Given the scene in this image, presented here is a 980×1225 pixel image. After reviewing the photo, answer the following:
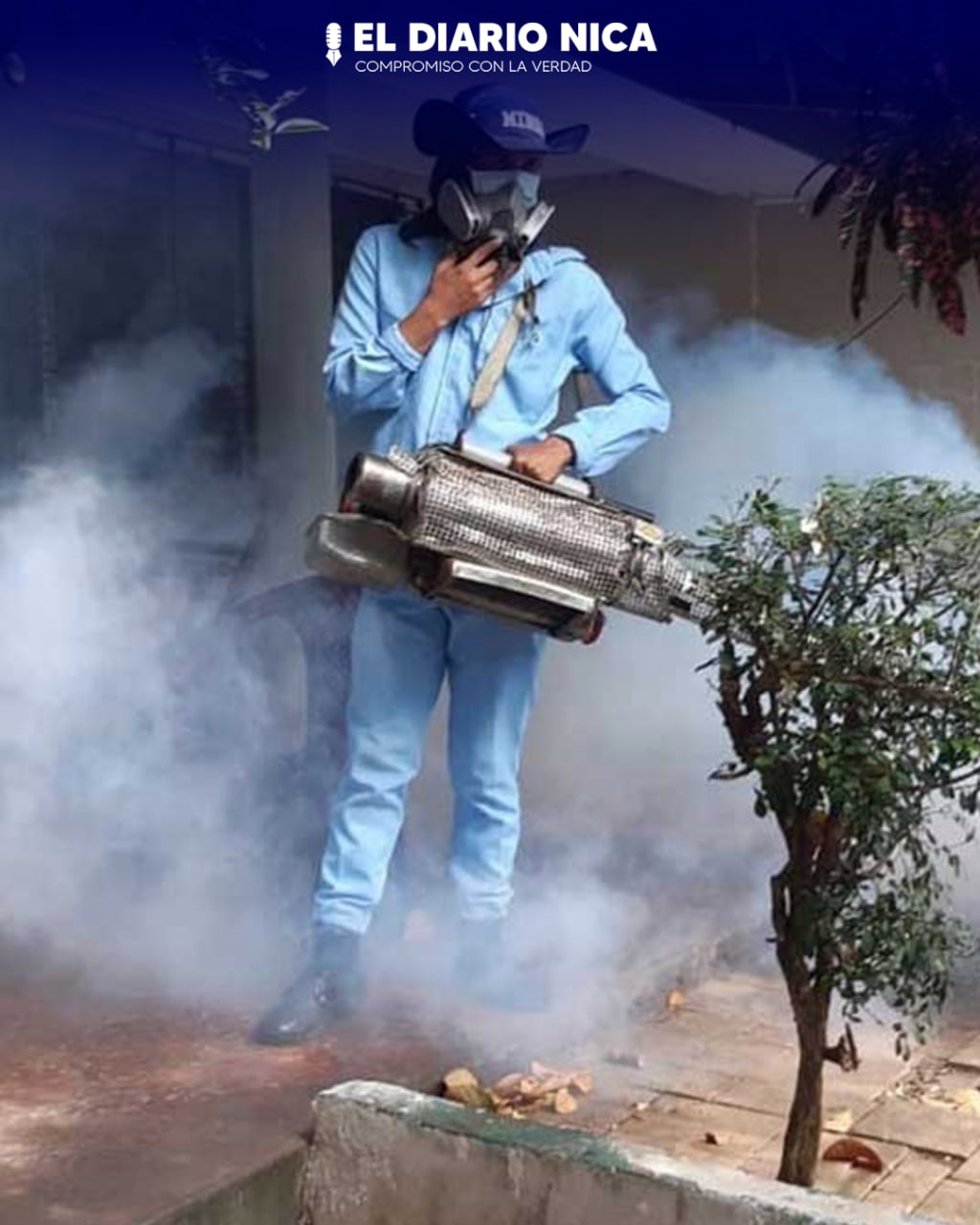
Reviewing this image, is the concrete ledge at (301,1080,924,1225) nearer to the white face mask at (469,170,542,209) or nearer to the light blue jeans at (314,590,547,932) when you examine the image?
the light blue jeans at (314,590,547,932)

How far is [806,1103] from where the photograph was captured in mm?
3158

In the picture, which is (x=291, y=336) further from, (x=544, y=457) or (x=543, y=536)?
(x=543, y=536)

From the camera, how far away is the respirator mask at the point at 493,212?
12.8 ft

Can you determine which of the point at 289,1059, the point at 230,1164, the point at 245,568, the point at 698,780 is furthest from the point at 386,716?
the point at 698,780

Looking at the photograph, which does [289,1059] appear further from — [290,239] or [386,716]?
[290,239]

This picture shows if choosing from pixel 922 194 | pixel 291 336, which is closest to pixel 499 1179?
pixel 291 336

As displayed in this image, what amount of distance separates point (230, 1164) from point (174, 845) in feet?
6.95

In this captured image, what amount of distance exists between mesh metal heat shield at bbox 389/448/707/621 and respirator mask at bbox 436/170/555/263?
0.57 metres

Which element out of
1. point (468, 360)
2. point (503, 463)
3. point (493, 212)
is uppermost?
point (493, 212)

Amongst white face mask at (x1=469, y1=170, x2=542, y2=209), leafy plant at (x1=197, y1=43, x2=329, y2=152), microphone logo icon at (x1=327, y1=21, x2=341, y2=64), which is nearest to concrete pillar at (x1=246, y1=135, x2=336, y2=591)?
microphone logo icon at (x1=327, y1=21, x2=341, y2=64)

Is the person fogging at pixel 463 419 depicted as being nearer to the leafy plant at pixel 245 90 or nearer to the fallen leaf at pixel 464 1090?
the fallen leaf at pixel 464 1090

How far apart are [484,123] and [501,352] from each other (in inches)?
20.3

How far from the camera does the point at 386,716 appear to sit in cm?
410

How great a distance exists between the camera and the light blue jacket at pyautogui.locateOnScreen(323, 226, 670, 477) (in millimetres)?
3967
